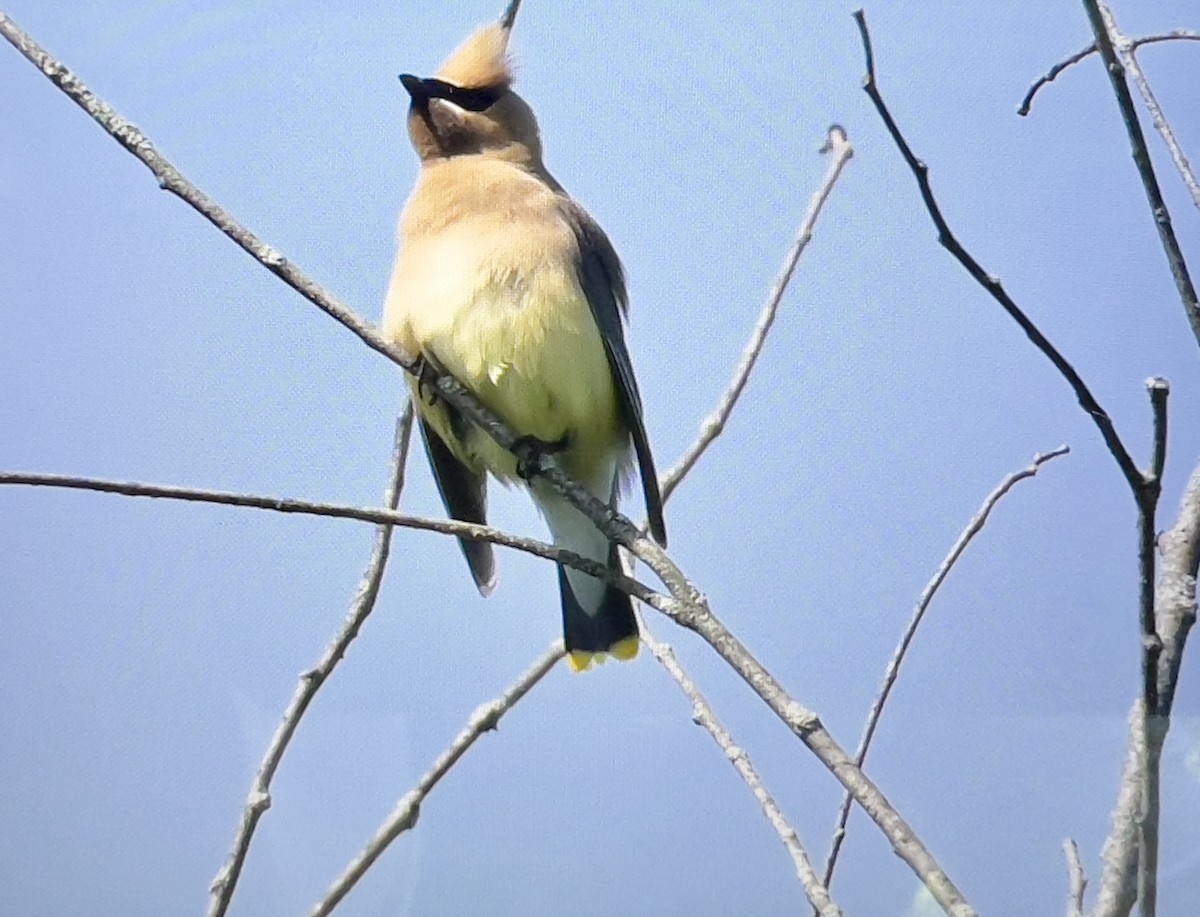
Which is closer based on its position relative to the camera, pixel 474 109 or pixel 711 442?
pixel 711 442

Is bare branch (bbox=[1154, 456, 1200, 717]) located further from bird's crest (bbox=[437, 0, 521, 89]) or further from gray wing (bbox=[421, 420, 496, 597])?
bird's crest (bbox=[437, 0, 521, 89])

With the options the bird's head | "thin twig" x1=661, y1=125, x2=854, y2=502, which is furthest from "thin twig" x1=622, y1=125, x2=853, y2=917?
the bird's head

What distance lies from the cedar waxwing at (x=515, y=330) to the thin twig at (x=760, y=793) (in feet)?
1.59

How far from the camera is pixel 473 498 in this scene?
9.50 ft

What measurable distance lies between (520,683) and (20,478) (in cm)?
85

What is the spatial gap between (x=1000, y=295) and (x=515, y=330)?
1.24 meters

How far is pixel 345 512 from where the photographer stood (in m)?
1.50

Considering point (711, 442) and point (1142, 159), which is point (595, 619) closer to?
point (711, 442)

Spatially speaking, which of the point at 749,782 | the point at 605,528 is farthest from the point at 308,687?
the point at 749,782

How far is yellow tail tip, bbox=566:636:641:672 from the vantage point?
259 centimetres

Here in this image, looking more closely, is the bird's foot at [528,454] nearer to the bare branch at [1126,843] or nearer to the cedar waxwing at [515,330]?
the cedar waxwing at [515,330]

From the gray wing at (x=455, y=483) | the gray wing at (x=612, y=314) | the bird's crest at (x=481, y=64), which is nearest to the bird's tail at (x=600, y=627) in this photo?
the gray wing at (x=612, y=314)

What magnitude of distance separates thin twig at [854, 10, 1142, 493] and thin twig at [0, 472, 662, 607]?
0.48 m

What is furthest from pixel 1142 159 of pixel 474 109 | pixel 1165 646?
pixel 474 109
